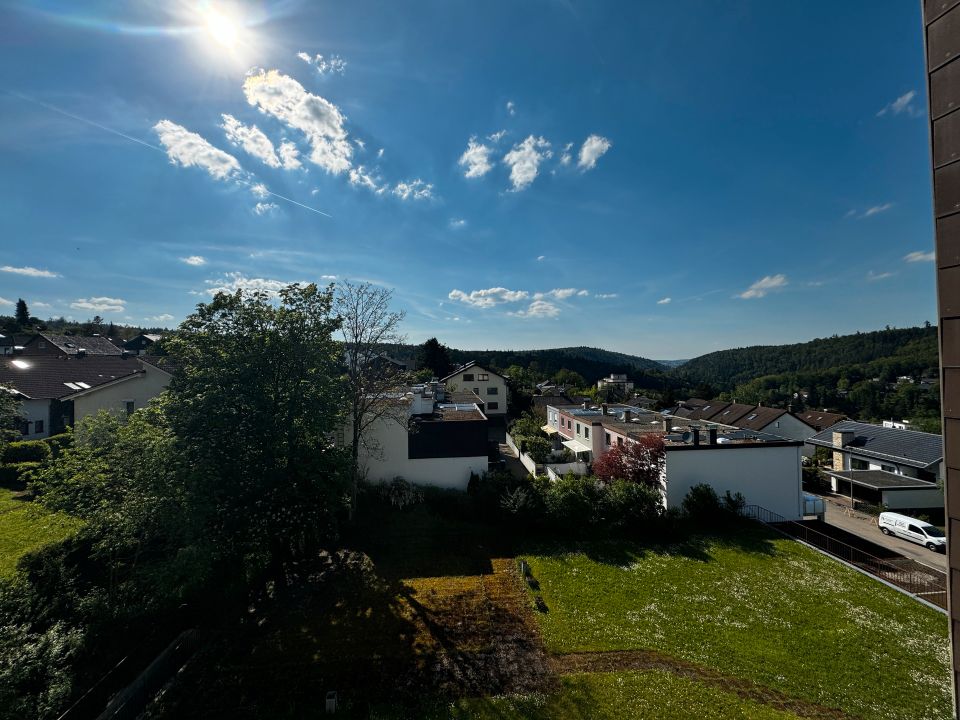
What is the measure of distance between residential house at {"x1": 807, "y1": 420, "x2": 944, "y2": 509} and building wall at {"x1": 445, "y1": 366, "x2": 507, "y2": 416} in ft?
104

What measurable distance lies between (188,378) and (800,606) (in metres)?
Answer: 20.4

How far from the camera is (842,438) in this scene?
31781 millimetres

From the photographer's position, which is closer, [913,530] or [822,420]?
[913,530]

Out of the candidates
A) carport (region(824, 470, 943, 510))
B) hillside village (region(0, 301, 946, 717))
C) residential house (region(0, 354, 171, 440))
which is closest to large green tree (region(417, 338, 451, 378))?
hillside village (region(0, 301, 946, 717))

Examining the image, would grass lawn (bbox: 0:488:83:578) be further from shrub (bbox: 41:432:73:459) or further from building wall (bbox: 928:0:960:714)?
building wall (bbox: 928:0:960:714)

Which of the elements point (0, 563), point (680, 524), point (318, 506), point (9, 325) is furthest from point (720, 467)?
point (9, 325)

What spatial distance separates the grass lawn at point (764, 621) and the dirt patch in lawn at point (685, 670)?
180 mm

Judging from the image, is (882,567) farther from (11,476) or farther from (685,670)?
(11,476)

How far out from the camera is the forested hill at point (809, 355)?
115750mm

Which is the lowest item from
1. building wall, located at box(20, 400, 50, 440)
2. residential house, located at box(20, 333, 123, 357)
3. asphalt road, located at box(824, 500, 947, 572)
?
asphalt road, located at box(824, 500, 947, 572)

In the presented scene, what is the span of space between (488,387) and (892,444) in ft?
122

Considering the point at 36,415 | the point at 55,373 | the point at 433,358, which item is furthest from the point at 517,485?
the point at 433,358

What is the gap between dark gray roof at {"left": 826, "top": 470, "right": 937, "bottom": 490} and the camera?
83.3ft

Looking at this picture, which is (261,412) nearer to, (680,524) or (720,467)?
(680,524)
